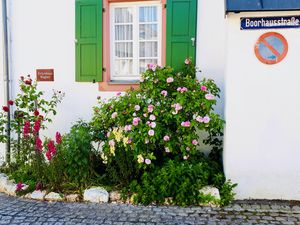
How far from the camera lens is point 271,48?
14.6ft

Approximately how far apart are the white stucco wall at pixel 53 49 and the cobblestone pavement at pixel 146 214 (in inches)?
82.0

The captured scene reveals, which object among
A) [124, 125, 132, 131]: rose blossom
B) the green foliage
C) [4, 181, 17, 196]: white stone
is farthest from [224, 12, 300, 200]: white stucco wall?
[4, 181, 17, 196]: white stone

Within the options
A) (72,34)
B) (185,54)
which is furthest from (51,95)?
(185,54)

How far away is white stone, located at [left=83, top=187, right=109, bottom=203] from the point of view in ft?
15.5

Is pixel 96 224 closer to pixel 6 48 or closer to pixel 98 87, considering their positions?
pixel 98 87

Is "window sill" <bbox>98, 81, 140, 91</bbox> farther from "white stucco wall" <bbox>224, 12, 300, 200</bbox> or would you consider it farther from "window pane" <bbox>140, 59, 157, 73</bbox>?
"white stucco wall" <bbox>224, 12, 300, 200</bbox>

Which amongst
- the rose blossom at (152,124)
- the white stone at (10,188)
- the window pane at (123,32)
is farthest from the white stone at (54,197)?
the window pane at (123,32)

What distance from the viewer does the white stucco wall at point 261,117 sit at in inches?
177

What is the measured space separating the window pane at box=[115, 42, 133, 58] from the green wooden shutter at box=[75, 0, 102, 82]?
0.37 m

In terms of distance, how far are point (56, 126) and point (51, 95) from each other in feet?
1.93

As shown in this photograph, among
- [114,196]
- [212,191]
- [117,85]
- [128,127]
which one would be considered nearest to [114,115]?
[128,127]

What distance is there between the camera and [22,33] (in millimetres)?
6441

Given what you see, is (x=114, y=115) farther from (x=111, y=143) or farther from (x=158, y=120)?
(x=158, y=120)

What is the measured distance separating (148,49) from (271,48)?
7.82ft
